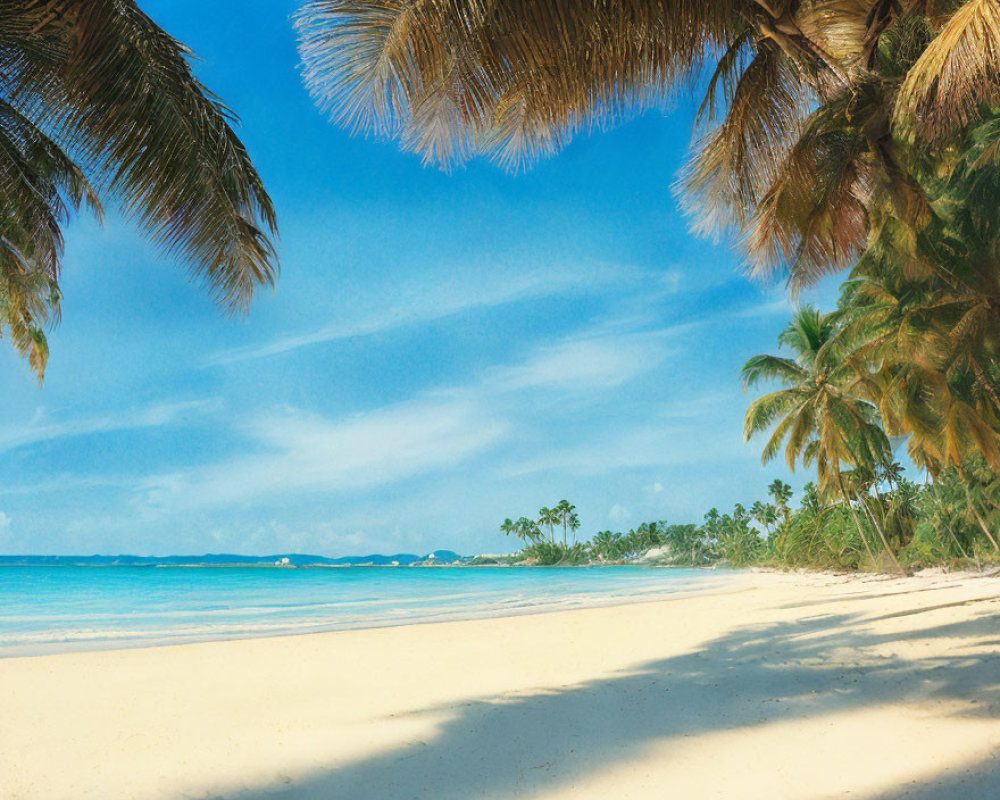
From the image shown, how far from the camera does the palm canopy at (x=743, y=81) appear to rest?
3586mm

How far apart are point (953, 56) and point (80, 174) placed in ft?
Answer: 24.8

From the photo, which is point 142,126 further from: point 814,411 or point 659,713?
point 814,411

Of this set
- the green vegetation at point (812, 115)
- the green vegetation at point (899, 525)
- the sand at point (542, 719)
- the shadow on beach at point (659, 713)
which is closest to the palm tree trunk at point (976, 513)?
the green vegetation at point (899, 525)

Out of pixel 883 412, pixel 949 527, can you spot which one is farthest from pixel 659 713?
pixel 949 527

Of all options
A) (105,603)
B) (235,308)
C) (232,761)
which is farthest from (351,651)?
(105,603)

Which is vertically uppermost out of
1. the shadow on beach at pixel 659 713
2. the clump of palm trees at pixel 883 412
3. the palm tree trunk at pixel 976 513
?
the clump of palm trees at pixel 883 412

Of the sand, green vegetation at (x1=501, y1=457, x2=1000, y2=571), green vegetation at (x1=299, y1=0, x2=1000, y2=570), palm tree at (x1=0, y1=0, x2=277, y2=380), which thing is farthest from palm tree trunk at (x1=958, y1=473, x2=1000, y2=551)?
palm tree at (x1=0, y1=0, x2=277, y2=380)

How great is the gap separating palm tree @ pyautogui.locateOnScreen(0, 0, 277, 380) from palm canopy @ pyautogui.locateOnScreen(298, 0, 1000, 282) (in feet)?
3.73

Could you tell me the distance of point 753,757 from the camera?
11.2 ft

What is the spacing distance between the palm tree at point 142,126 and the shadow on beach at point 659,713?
3346mm

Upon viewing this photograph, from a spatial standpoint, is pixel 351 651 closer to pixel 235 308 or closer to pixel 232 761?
pixel 232 761

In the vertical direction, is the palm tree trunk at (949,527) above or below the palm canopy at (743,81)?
below

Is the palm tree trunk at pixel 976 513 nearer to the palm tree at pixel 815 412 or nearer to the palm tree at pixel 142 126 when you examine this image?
the palm tree at pixel 815 412

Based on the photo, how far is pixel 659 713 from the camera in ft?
14.6
